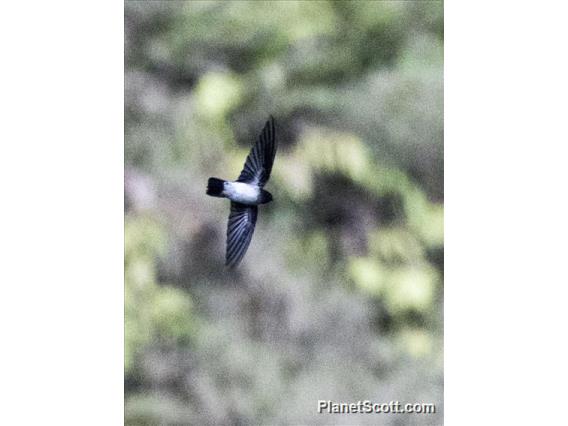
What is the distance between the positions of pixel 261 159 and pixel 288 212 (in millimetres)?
133

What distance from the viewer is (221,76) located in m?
1.59

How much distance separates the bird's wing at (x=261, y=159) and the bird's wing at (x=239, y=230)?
0.21 feet

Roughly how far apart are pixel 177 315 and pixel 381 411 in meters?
0.50

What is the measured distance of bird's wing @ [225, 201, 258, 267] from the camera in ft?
5.16

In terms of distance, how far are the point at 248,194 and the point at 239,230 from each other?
0.08m

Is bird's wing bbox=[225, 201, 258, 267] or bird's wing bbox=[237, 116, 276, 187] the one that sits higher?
bird's wing bbox=[237, 116, 276, 187]

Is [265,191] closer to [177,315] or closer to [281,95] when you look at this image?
[281,95]

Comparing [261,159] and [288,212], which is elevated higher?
[261,159]

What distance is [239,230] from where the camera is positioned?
1.57 m

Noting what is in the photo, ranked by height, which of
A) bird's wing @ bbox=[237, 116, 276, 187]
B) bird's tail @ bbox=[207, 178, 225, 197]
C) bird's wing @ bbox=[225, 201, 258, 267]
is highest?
bird's wing @ bbox=[237, 116, 276, 187]

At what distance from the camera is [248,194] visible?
1569 millimetres

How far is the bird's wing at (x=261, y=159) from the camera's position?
5.16ft

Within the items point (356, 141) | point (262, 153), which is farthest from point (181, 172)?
point (356, 141)

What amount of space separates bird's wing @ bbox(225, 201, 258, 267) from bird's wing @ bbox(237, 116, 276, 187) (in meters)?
0.06
